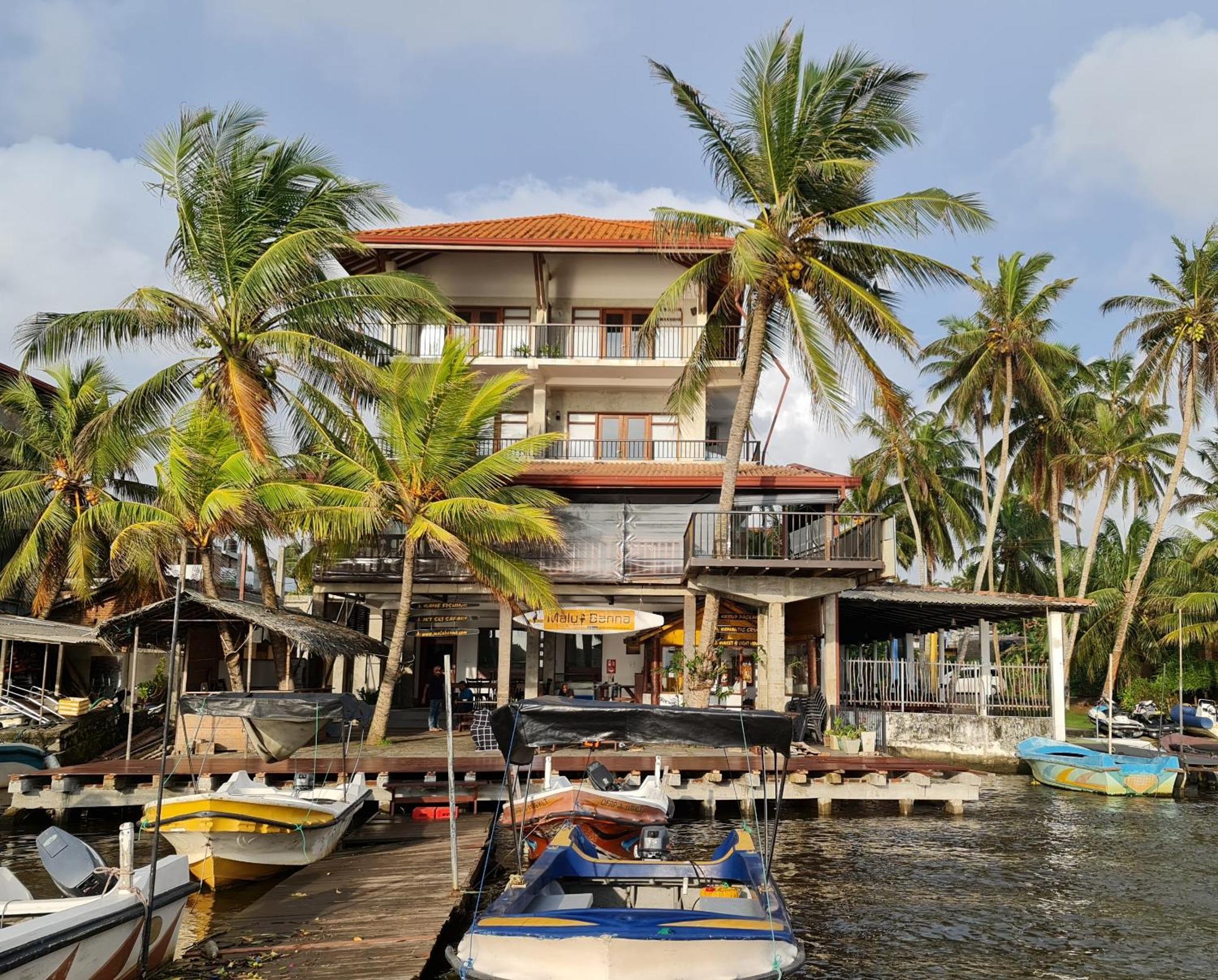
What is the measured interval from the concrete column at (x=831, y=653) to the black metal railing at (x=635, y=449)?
20.0 ft

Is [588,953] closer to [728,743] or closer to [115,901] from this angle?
[728,743]

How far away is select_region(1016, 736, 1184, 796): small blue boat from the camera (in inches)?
923

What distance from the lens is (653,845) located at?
1261 centimetres

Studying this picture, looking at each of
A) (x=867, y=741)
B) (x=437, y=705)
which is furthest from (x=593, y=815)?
(x=437, y=705)

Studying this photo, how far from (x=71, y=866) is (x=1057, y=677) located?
78.9ft

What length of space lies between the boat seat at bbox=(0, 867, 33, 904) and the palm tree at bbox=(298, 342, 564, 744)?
1278cm

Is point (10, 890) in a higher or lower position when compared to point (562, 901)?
higher

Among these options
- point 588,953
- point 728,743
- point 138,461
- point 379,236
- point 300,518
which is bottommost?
point 588,953

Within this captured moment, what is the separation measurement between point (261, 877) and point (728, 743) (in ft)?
24.4

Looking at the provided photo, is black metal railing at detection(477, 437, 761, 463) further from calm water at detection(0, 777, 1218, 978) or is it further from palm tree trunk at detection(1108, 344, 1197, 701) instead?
palm tree trunk at detection(1108, 344, 1197, 701)

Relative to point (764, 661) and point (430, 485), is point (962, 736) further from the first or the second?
point (430, 485)

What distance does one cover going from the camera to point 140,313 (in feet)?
74.3

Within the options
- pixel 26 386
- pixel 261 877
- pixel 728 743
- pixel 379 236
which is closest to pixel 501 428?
pixel 379 236

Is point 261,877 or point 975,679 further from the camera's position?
point 975,679
